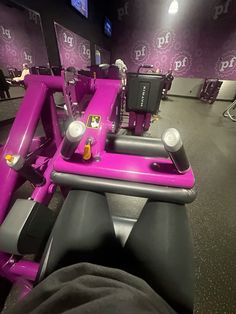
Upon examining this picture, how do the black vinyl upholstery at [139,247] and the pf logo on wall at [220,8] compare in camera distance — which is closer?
the black vinyl upholstery at [139,247]

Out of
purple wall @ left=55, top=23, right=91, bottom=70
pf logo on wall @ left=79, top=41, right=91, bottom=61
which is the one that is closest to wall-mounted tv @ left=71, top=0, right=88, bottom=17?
purple wall @ left=55, top=23, right=91, bottom=70

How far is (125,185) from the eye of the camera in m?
0.60

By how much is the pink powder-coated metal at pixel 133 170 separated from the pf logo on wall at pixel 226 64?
6.55m

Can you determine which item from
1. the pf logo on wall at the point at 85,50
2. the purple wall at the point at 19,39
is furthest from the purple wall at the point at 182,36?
the purple wall at the point at 19,39

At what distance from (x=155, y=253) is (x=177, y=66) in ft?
22.6

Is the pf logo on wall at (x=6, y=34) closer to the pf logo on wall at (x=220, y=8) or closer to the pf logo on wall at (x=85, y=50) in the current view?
the pf logo on wall at (x=85, y=50)

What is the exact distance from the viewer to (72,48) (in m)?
3.95

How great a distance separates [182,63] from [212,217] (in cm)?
636

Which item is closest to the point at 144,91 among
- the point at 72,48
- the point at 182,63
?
the point at 72,48

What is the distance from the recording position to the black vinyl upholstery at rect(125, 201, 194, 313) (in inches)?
13.6

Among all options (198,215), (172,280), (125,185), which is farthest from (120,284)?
(198,215)

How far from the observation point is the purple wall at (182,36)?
197 inches

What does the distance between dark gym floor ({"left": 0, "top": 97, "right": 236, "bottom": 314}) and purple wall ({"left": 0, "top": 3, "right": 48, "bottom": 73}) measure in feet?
3.51

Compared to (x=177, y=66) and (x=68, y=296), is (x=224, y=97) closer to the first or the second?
(x=177, y=66)
